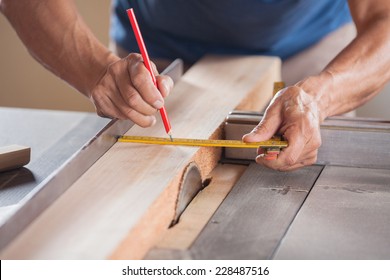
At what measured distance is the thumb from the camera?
1.75 m

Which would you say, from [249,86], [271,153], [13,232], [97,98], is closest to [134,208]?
[13,232]

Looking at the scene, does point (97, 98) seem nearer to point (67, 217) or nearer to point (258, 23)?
point (67, 217)

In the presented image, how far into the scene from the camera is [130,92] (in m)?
1.79

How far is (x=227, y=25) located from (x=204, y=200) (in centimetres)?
98

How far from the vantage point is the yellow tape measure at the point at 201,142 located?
1754mm

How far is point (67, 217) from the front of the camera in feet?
4.72

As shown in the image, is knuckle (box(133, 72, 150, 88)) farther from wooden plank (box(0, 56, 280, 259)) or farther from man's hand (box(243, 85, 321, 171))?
man's hand (box(243, 85, 321, 171))

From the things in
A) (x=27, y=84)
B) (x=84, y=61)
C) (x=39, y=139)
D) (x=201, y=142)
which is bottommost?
(x=27, y=84)

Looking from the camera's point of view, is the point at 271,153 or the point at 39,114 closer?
the point at 271,153

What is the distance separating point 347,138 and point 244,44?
33.3 inches

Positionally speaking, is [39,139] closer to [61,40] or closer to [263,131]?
[61,40]

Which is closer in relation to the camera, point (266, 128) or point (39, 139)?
point (266, 128)

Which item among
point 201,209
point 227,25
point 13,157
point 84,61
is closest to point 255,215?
point 201,209

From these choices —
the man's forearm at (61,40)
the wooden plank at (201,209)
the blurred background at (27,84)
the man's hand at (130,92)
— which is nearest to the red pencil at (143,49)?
the man's hand at (130,92)
